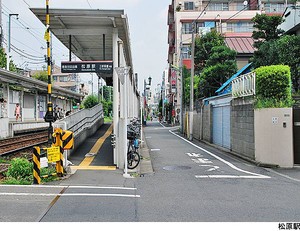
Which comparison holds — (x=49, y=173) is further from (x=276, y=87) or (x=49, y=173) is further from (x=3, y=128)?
(x=3, y=128)

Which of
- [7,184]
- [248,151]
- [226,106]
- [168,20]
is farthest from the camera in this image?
[168,20]

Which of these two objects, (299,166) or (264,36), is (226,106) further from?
(264,36)

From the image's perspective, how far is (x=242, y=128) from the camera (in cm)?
1299

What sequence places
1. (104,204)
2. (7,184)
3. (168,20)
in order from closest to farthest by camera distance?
(104,204), (7,184), (168,20)

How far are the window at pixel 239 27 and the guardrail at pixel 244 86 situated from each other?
37531 mm

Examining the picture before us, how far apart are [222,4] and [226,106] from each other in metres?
39.2

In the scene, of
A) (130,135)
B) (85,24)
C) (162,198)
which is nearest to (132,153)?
(130,135)

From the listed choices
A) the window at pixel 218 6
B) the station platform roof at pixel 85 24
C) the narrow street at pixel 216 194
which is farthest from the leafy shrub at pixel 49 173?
the window at pixel 218 6

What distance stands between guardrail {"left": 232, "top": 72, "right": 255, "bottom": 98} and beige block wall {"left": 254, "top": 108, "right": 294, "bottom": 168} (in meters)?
1.27

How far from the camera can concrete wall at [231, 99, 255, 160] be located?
12070 millimetres

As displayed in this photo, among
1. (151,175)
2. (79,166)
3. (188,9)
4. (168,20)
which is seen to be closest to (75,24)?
(79,166)

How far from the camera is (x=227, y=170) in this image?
33.6ft

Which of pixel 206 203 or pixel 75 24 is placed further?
pixel 75 24

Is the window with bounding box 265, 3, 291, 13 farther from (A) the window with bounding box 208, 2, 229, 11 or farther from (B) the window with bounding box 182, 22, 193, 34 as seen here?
(B) the window with bounding box 182, 22, 193, 34
